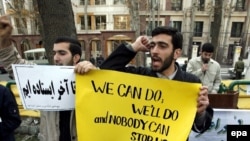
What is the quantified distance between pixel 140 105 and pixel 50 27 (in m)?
2.38

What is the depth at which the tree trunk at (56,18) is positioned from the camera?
3432 mm

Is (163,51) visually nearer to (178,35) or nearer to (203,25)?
(178,35)

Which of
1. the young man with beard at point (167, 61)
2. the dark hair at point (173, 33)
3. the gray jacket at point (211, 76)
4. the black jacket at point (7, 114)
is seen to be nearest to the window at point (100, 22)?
the gray jacket at point (211, 76)

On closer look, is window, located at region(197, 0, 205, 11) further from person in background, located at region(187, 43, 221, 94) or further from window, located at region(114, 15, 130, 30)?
person in background, located at region(187, 43, 221, 94)

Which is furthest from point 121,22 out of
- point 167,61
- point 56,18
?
point 167,61

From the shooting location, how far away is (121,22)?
2886cm

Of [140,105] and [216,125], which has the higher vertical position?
[140,105]

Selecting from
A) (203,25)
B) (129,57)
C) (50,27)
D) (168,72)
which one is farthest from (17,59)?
(203,25)

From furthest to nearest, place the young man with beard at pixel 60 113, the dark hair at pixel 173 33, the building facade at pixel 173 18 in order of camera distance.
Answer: the building facade at pixel 173 18, the young man with beard at pixel 60 113, the dark hair at pixel 173 33

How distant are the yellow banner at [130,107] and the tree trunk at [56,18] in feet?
6.50

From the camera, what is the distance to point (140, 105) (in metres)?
1.70

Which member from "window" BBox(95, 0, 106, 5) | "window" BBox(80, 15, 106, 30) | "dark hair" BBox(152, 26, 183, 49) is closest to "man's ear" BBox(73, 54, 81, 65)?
"dark hair" BBox(152, 26, 183, 49)

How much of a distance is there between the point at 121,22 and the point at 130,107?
1097 inches

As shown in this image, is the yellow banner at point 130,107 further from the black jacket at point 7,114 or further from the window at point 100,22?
the window at point 100,22
